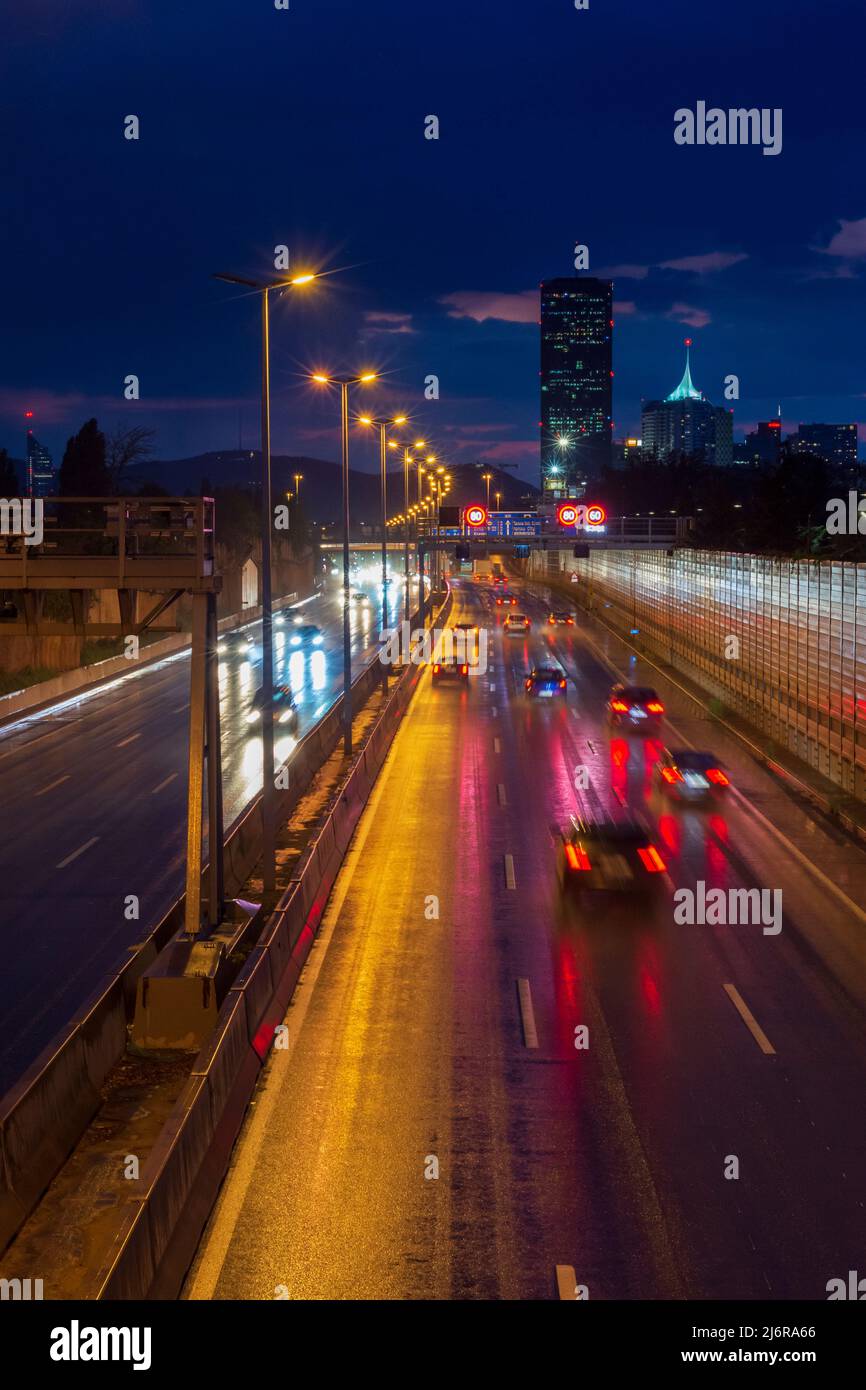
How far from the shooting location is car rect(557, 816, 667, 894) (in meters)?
24.0

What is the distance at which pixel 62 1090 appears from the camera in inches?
543

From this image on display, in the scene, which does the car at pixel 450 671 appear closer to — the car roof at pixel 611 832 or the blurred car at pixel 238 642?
the blurred car at pixel 238 642

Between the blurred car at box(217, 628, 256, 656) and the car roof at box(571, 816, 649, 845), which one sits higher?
the blurred car at box(217, 628, 256, 656)

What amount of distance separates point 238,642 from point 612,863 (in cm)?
6095

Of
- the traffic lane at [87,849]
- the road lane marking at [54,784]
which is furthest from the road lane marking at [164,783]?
the road lane marking at [54,784]

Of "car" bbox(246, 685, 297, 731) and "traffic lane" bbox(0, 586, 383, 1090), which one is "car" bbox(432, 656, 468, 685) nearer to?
"car" bbox(246, 685, 297, 731)

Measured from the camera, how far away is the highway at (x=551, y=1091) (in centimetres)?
1153

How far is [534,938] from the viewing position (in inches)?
860

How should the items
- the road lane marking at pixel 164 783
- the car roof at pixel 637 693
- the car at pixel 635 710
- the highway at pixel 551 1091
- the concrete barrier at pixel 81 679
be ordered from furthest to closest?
1. the concrete barrier at pixel 81 679
2. the car roof at pixel 637 693
3. the car at pixel 635 710
4. the road lane marking at pixel 164 783
5. the highway at pixel 551 1091

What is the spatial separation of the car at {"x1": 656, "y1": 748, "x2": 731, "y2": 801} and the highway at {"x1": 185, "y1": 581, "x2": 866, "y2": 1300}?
3409 millimetres

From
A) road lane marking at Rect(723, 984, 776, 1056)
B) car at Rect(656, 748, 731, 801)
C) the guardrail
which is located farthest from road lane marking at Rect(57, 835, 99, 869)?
road lane marking at Rect(723, 984, 776, 1056)

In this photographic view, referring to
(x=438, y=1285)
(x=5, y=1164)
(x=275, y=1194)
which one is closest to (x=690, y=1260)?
(x=438, y=1285)

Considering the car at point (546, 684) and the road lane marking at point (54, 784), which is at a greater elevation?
the car at point (546, 684)

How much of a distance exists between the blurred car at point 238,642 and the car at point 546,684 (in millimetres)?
24130
